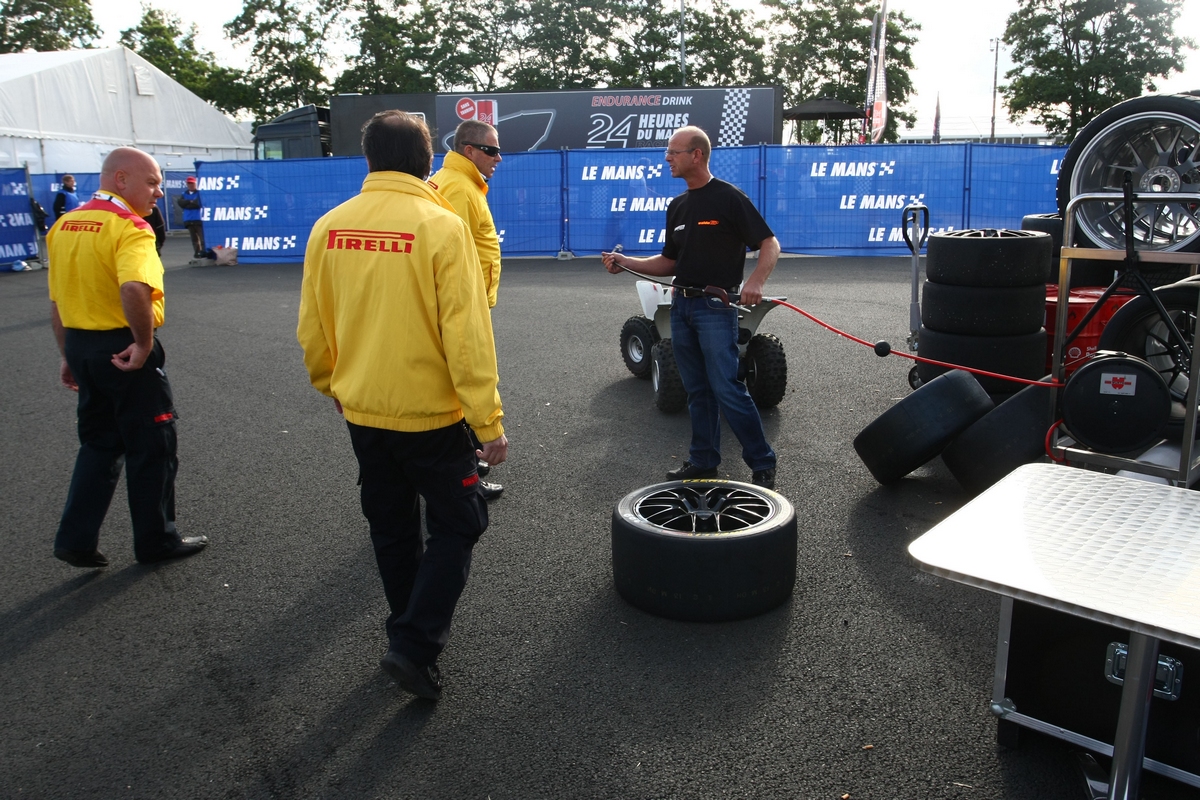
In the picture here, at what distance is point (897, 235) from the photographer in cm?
1756

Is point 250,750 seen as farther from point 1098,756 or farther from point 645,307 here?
point 645,307

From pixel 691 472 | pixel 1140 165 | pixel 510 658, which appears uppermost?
pixel 1140 165

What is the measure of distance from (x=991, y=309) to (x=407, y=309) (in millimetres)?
4120

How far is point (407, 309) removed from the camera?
282 cm

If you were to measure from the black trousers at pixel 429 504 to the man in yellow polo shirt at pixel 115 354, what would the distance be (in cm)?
164

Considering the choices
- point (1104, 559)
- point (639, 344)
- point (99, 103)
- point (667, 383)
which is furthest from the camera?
point (99, 103)

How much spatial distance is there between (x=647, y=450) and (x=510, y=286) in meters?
9.36

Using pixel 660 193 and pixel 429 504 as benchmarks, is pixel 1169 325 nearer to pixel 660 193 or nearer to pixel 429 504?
pixel 429 504

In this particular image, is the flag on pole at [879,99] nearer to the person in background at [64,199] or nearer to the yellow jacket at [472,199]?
the person in background at [64,199]

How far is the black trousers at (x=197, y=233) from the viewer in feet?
64.6

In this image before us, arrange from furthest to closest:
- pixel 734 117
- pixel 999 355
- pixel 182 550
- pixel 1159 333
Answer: pixel 734 117, pixel 999 355, pixel 1159 333, pixel 182 550

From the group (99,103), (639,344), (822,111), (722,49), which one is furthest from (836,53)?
(639,344)

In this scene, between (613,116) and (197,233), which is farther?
(613,116)

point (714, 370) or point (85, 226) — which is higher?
point (85, 226)
